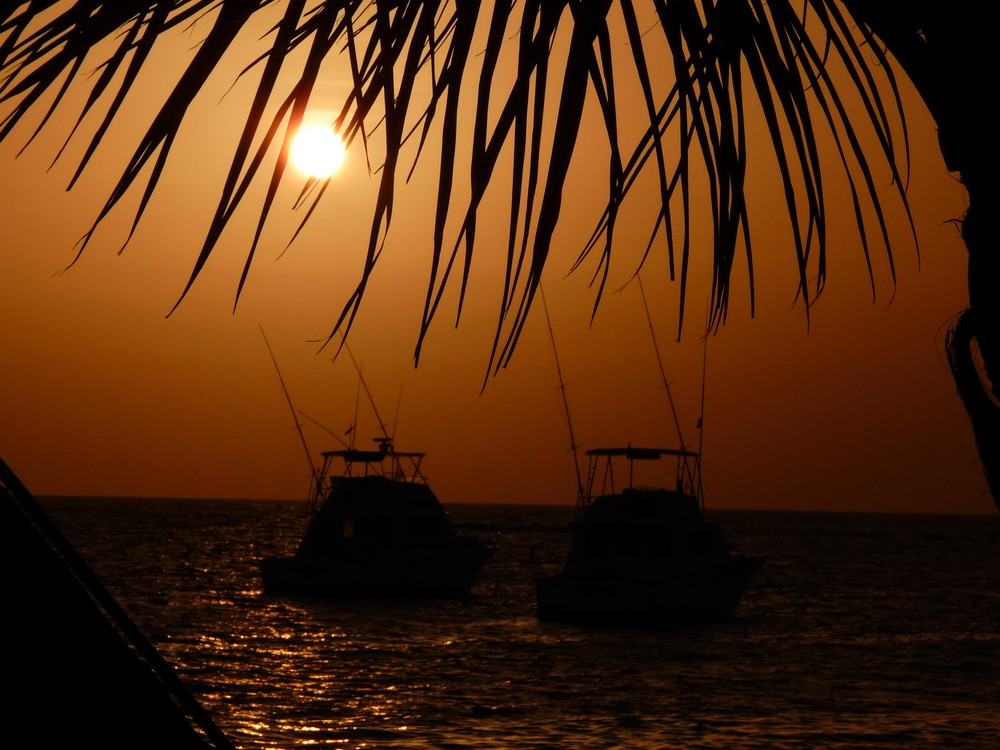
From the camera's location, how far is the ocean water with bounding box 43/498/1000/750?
1984 centimetres

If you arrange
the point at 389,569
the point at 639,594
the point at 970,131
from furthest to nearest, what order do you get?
1. the point at 389,569
2. the point at 639,594
3. the point at 970,131

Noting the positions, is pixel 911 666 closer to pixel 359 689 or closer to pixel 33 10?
pixel 359 689

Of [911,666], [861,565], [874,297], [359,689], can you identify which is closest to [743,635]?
[911,666]

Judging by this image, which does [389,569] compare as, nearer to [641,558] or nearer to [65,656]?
[641,558]

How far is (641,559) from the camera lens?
29.4m

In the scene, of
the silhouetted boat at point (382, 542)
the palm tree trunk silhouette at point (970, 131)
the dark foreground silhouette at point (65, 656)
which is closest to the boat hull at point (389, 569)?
the silhouetted boat at point (382, 542)

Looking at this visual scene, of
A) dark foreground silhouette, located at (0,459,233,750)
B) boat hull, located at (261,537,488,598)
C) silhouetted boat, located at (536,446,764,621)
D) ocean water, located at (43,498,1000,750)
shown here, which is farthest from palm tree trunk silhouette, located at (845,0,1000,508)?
boat hull, located at (261,537,488,598)

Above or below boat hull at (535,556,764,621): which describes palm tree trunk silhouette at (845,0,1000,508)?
above

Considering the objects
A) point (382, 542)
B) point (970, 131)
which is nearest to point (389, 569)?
point (382, 542)

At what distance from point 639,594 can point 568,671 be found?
4.08 m

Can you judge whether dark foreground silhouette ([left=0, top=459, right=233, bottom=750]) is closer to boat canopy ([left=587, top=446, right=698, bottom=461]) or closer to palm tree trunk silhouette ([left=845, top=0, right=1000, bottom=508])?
palm tree trunk silhouette ([left=845, top=0, right=1000, bottom=508])

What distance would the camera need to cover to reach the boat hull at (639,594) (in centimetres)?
2967

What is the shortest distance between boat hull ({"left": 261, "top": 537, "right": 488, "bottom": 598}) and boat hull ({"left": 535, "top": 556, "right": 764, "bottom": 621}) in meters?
5.34

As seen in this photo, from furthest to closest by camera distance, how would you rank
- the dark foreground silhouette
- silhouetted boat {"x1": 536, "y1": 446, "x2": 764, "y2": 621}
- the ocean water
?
silhouetted boat {"x1": 536, "y1": 446, "x2": 764, "y2": 621}
the ocean water
the dark foreground silhouette
